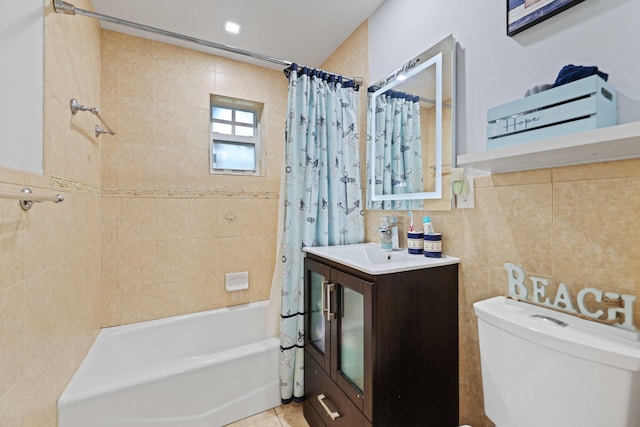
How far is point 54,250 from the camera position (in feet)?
3.80

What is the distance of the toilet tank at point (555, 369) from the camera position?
2.07ft

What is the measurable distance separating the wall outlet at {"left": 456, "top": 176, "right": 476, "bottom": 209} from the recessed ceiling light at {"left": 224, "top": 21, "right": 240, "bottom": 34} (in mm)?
Result: 1801

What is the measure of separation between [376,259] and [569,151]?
1011mm

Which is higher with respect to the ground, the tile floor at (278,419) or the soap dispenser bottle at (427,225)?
the soap dispenser bottle at (427,225)

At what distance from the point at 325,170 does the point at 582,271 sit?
1.33 meters

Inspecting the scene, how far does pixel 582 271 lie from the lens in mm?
882

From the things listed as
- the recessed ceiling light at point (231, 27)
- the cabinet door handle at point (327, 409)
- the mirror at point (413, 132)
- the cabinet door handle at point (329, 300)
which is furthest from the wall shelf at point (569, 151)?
the recessed ceiling light at point (231, 27)

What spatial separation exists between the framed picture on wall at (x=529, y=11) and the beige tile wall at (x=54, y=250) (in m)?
1.73

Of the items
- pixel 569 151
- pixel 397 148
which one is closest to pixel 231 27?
pixel 397 148

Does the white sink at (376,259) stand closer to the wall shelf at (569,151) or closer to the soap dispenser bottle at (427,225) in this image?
the soap dispenser bottle at (427,225)

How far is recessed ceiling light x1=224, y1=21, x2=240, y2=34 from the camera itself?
6.12 ft

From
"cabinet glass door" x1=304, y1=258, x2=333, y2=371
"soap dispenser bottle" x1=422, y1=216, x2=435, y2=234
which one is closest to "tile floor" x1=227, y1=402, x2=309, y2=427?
"cabinet glass door" x1=304, y1=258, x2=333, y2=371

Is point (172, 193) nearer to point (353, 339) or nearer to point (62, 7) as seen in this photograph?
point (62, 7)

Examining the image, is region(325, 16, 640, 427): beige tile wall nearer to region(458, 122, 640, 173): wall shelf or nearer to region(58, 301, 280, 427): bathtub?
region(458, 122, 640, 173): wall shelf
